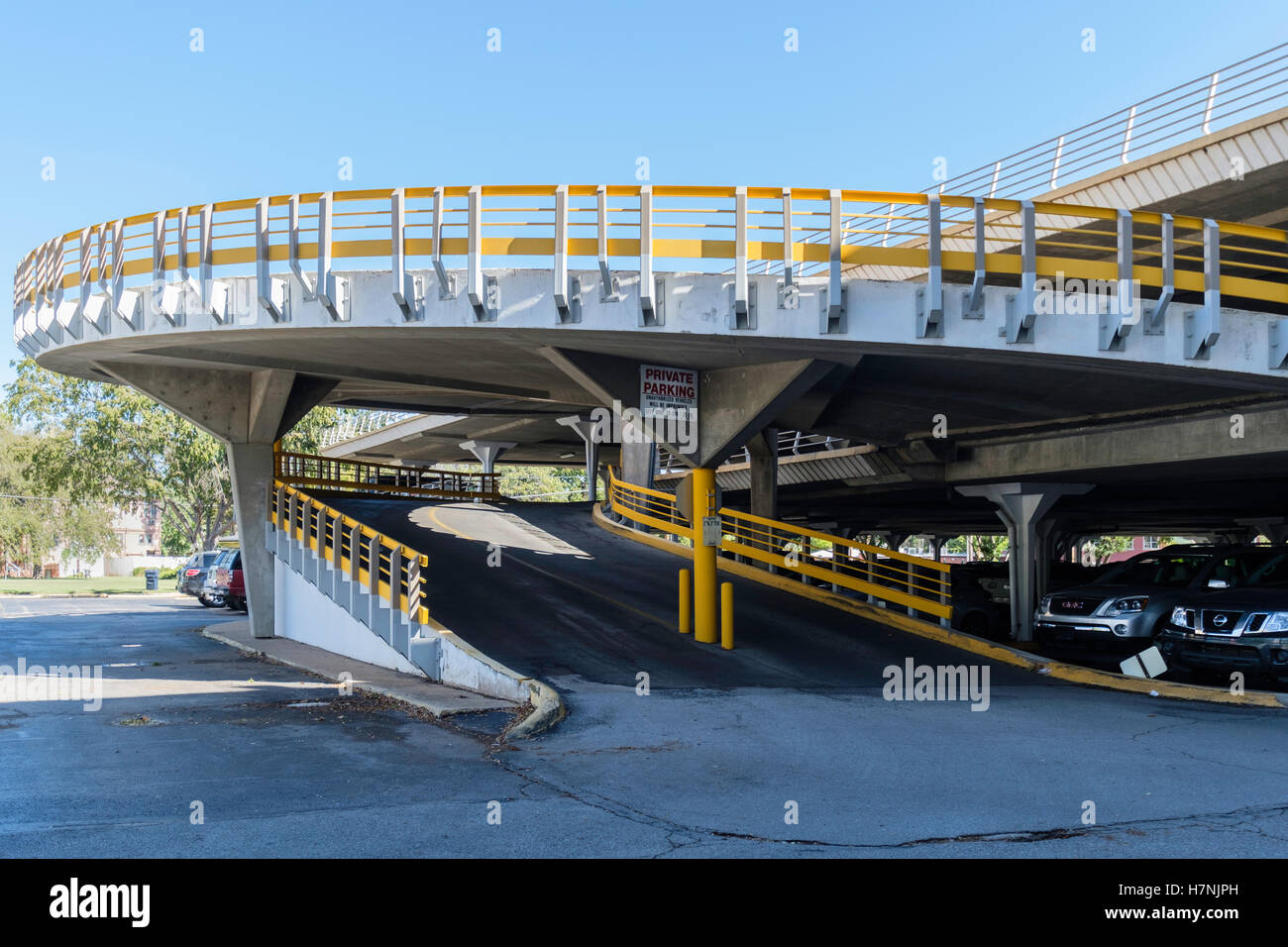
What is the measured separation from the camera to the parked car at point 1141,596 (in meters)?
14.7

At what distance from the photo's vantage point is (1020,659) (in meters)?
15.2

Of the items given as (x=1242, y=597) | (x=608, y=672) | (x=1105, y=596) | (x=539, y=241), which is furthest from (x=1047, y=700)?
(x=539, y=241)

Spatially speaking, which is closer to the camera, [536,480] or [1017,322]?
[1017,322]

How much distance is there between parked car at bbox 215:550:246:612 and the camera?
1244 inches

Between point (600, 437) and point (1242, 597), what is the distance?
98.1ft

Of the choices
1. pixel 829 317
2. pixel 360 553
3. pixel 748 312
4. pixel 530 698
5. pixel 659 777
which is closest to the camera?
pixel 659 777

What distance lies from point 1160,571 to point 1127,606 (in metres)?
1.61

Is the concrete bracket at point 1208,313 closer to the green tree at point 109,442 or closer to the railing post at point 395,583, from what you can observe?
the railing post at point 395,583

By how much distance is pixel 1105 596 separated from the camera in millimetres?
15258

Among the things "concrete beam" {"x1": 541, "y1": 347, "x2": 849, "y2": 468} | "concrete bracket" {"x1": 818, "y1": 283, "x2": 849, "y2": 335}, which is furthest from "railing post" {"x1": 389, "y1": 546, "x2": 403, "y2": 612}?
"concrete bracket" {"x1": 818, "y1": 283, "x2": 849, "y2": 335}

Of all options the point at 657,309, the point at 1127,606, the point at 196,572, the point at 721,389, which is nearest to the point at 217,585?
the point at 196,572

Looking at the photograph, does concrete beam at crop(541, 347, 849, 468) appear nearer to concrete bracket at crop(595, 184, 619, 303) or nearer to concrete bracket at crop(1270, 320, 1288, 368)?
concrete bracket at crop(595, 184, 619, 303)

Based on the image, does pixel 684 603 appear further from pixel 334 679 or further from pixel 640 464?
pixel 640 464
